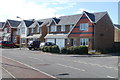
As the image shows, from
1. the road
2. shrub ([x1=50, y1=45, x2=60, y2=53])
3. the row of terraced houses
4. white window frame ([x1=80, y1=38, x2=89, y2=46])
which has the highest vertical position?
the row of terraced houses

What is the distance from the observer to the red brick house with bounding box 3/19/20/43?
63.6m

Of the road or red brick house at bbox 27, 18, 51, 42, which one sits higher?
red brick house at bbox 27, 18, 51, 42

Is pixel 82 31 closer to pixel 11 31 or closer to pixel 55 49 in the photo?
pixel 55 49

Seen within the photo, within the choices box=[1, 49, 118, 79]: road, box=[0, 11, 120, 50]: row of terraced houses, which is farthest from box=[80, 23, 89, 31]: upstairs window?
box=[1, 49, 118, 79]: road

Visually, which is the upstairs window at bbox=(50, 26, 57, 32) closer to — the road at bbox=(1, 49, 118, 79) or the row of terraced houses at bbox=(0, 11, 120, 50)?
the row of terraced houses at bbox=(0, 11, 120, 50)

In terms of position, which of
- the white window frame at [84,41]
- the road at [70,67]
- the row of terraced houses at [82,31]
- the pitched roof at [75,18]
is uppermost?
the pitched roof at [75,18]

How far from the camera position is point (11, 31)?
6462 cm

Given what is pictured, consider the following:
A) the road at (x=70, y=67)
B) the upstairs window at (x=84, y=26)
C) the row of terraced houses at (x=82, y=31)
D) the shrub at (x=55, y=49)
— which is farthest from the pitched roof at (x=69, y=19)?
the road at (x=70, y=67)

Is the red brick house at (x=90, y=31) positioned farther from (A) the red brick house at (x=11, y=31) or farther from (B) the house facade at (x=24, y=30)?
(A) the red brick house at (x=11, y=31)

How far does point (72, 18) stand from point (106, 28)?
30.6ft

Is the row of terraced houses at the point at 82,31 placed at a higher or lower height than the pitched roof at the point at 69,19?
lower

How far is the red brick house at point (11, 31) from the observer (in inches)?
2505

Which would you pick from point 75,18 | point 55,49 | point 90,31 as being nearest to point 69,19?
point 75,18

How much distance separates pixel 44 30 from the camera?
5253 cm
